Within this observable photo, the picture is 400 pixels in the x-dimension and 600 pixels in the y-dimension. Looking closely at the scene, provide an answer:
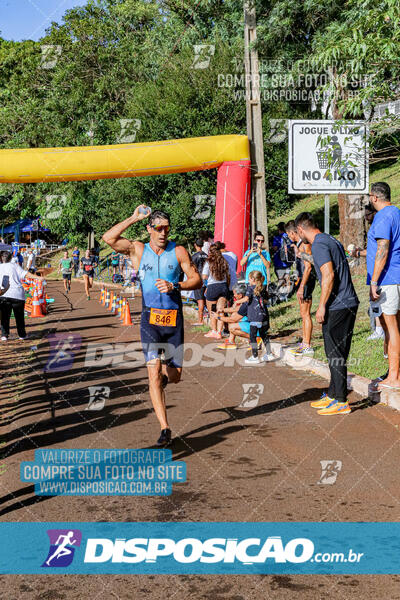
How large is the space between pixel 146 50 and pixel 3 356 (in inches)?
1137

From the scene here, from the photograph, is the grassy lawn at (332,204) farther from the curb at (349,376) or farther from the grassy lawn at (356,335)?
the curb at (349,376)

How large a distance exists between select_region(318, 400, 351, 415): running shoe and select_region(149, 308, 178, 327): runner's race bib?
206 cm

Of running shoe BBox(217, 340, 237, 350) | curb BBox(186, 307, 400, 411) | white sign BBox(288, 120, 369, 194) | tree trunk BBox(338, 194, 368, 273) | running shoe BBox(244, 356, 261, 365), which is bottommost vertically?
running shoe BBox(217, 340, 237, 350)

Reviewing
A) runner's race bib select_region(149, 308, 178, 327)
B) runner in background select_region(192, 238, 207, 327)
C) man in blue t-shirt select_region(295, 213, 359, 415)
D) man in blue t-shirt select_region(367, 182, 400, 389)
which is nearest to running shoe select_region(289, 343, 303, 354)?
man in blue t-shirt select_region(367, 182, 400, 389)

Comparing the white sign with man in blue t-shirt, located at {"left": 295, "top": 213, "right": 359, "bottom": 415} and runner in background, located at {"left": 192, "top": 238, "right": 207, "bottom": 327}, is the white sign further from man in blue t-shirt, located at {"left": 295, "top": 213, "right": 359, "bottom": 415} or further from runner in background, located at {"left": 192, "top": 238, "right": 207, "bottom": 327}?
runner in background, located at {"left": 192, "top": 238, "right": 207, "bottom": 327}

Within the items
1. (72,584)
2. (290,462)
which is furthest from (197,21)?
(72,584)

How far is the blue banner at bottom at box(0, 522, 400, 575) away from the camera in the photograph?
402cm

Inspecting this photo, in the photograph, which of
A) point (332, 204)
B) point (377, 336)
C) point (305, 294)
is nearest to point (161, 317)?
point (305, 294)

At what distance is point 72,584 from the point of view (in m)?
3.83

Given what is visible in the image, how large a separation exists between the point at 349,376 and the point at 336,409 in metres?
1.43

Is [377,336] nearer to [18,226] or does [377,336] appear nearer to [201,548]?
[201,548]

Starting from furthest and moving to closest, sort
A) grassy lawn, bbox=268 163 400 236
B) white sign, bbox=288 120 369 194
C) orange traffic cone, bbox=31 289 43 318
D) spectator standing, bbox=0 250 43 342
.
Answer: grassy lawn, bbox=268 163 400 236
orange traffic cone, bbox=31 289 43 318
spectator standing, bbox=0 250 43 342
white sign, bbox=288 120 369 194

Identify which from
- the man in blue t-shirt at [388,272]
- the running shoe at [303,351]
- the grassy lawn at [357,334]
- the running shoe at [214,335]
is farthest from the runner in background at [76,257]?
the man in blue t-shirt at [388,272]

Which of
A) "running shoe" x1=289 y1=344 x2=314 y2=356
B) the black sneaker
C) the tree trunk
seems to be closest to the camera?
the black sneaker
